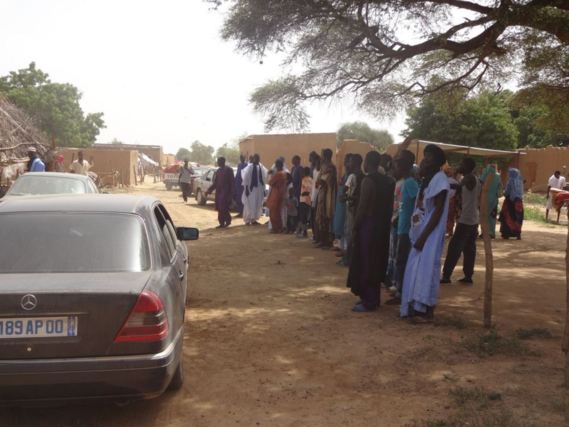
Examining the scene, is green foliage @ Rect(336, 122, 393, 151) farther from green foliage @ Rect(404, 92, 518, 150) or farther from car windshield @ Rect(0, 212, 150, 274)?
car windshield @ Rect(0, 212, 150, 274)

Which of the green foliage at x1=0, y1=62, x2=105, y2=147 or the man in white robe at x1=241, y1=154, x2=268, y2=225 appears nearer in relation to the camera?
the man in white robe at x1=241, y1=154, x2=268, y2=225

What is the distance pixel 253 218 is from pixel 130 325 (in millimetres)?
12112

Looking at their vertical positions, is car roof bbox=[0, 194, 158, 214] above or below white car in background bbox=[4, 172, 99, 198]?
above

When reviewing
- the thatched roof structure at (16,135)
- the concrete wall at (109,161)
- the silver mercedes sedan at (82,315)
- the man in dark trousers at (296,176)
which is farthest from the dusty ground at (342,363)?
the concrete wall at (109,161)

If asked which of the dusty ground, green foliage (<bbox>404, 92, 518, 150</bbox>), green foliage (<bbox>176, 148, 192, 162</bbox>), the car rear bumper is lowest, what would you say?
the dusty ground

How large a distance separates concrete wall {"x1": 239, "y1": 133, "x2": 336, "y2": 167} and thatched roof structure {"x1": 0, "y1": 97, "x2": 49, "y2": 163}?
30.6 ft

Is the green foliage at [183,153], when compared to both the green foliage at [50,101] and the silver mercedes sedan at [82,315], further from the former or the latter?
the silver mercedes sedan at [82,315]

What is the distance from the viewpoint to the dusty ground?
374 centimetres

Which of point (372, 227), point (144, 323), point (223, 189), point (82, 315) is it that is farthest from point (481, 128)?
point (82, 315)

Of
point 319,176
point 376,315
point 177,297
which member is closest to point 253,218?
point 319,176

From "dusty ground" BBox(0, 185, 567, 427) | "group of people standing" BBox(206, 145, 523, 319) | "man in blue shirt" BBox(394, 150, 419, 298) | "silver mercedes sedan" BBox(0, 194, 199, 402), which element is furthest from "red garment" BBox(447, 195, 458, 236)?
"silver mercedes sedan" BBox(0, 194, 199, 402)

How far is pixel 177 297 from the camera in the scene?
13.0 feet

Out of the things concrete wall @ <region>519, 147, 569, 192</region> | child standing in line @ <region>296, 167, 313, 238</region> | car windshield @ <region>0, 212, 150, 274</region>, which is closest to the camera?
car windshield @ <region>0, 212, 150, 274</region>

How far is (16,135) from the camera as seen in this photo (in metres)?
18.0
